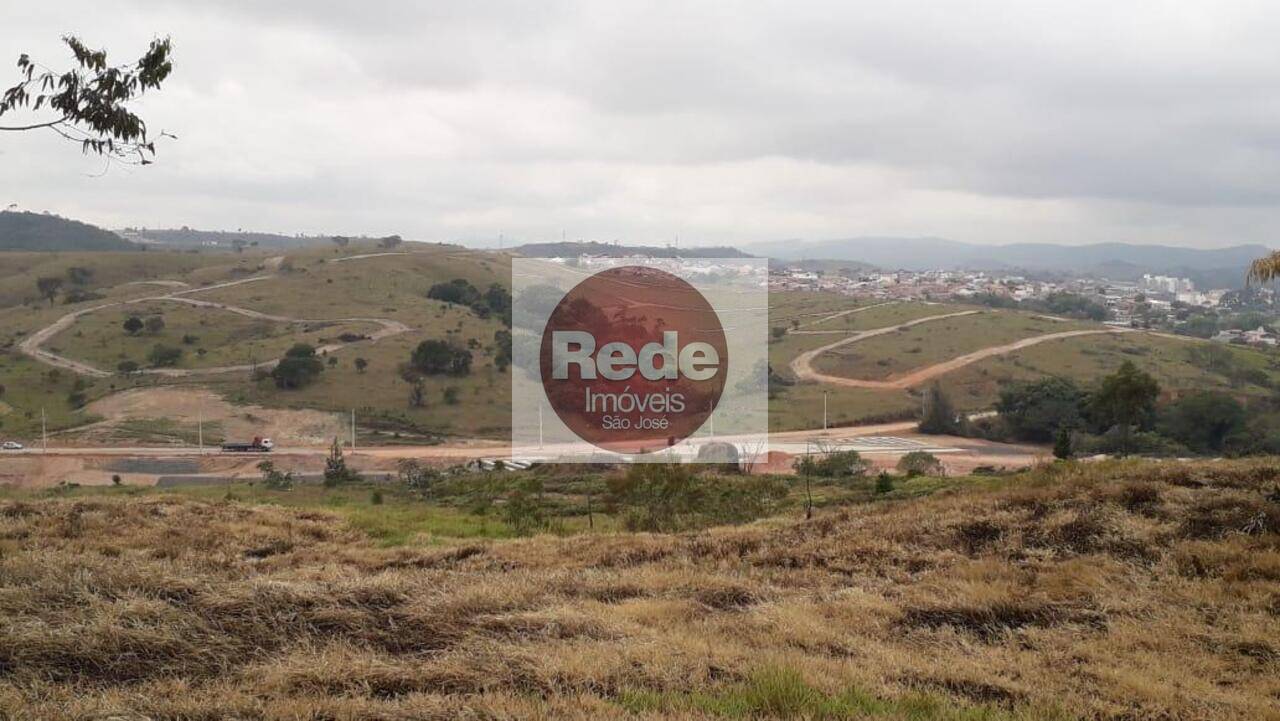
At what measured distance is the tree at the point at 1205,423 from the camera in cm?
3684

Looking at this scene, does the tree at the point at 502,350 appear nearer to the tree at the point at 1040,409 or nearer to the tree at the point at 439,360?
the tree at the point at 439,360

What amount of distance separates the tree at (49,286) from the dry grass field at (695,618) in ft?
246

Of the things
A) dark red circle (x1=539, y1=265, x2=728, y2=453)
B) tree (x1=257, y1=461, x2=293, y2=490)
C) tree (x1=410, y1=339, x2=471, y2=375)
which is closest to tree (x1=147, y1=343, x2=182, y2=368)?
tree (x1=410, y1=339, x2=471, y2=375)

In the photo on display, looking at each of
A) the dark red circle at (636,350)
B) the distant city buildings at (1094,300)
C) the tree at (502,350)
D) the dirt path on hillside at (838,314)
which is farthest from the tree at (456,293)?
the distant city buildings at (1094,300)

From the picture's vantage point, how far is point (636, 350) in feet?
107

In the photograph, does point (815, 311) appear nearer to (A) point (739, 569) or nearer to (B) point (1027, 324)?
(B) point (1027, 324)

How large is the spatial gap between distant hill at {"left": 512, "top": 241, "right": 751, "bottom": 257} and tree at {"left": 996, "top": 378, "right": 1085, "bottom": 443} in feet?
77.8

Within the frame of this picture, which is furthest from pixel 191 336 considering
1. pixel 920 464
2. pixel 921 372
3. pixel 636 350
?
pixel 921 372

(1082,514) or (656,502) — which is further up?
(1082,514)

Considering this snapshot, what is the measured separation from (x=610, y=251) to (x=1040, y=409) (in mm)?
35552

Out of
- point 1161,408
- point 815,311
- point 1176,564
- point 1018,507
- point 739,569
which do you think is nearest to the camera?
point 1176,564

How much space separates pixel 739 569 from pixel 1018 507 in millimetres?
3474

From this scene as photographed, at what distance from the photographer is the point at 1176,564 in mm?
6984

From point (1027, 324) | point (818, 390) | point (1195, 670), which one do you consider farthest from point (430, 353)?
point (1027, 324)
